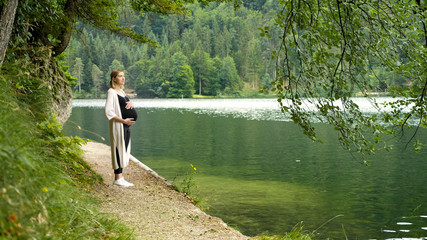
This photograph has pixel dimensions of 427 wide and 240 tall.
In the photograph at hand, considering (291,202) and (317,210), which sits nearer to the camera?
(317,210)

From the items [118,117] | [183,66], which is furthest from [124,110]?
[183,66]

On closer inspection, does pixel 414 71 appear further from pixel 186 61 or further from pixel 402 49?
pixel 186 61

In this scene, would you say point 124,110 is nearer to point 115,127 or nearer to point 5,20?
point 115,127

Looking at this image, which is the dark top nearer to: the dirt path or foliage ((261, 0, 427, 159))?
the dirt path

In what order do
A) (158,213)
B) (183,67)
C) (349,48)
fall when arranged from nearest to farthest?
(349,48) < (158,213) < (183,67)

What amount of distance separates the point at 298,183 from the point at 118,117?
7622mm

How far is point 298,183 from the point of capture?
13289 millimetres

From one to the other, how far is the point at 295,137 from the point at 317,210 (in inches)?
635

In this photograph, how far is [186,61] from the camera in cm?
11981

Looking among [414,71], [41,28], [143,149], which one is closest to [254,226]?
[414,71]

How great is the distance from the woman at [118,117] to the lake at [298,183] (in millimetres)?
1173

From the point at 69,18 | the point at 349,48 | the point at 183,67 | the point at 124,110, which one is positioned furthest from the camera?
the point at 183,67

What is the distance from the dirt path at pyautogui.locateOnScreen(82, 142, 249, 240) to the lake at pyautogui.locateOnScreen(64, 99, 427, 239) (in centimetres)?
129

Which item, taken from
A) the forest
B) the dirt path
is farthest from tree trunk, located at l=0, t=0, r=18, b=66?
the forest
